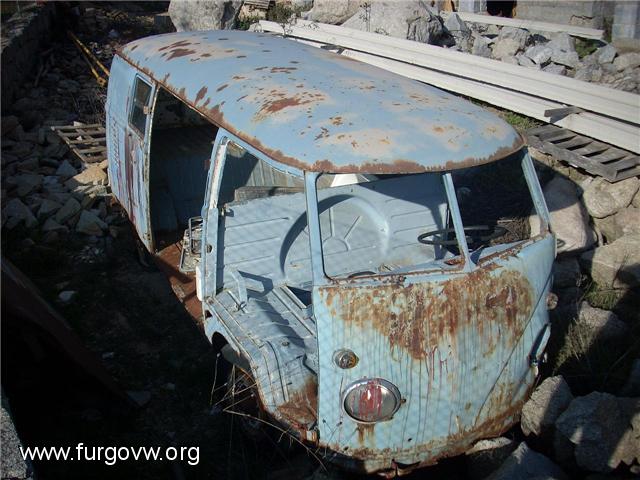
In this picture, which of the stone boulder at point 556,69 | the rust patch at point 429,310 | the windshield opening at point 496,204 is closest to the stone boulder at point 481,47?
the stone boulder at point 556,69

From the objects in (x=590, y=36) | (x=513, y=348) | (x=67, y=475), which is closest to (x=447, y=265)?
(x=513, y=348)

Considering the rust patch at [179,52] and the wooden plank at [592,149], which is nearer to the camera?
the rust patch at [179,52]

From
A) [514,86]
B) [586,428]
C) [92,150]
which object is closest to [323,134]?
[586,428]

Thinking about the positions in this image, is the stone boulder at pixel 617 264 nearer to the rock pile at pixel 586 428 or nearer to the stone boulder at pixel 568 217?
the stone boulder at pixel 568 217

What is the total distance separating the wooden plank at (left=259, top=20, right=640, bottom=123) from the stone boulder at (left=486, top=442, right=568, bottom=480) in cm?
409

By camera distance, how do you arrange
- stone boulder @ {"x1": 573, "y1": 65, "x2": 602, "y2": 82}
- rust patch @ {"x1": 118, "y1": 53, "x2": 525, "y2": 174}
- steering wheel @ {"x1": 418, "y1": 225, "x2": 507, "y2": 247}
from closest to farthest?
rust patch @ {"x1": 118, "y1": 53, "x2": 525, "y2": 174} < steering wheel @ {"x1": 418, "y1": 225, "x2": 507, "y2": 247} < stone boulder @ {"x1": 573, "y1": 65, "x2": 602, "y2": 82}

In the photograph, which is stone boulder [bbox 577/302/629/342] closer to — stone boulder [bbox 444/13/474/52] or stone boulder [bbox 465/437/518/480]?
stone boulder [bbox 465/437/518/480]

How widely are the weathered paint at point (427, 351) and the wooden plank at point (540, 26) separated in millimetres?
7987

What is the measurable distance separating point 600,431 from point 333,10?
9.57 m

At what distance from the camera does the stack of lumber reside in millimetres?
6211

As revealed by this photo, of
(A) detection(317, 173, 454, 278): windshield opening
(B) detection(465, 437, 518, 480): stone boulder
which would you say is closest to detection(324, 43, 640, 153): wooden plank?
(A) detection(317, 173, 454, 278): windshield opening

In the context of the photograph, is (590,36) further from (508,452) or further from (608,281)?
(508,452)

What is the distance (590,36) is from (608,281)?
19.9 feet

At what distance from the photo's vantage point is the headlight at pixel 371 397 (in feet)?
10.0
